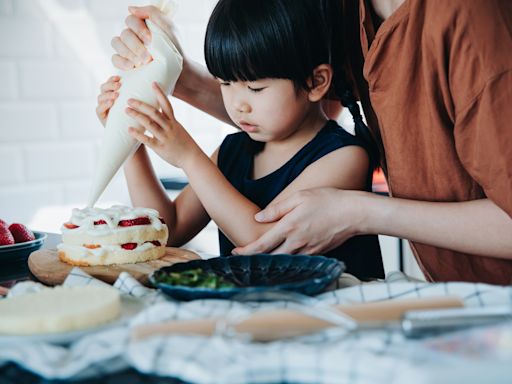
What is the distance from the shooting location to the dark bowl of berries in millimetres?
1339

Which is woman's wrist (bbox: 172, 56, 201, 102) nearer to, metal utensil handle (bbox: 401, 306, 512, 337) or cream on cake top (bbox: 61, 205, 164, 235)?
cream on cake top (bbox: 61, 205, 164, 235)

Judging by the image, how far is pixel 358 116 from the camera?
1.45 m

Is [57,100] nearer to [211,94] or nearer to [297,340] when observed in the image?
[211,94]

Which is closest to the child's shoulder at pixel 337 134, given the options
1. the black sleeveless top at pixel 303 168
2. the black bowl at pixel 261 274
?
the black sleeveless top at pixel 303 168

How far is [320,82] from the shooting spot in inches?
56.4

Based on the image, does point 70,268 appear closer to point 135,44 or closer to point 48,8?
point 135,44

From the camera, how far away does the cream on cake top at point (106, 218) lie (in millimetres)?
1262

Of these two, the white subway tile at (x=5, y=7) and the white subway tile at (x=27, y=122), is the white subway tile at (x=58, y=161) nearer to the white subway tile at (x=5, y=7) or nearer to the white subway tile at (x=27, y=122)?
the white subway tile at (x=27, y=122)

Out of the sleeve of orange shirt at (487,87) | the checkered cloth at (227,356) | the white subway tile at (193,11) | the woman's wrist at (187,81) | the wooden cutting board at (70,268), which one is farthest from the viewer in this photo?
the white subway tile at (193,11)

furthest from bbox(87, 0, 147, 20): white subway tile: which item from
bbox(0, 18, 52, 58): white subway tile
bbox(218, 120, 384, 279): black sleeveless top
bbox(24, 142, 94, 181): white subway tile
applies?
bbox(218, 120, 384, 279): black sleeveless top

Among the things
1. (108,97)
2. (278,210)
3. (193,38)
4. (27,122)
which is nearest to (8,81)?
(27,122)

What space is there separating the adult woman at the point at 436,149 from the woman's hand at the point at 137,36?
378mm

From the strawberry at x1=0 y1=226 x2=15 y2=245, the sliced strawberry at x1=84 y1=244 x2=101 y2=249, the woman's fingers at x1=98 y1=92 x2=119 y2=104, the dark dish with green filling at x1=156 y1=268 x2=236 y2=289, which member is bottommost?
the strawberry at x1=0 y1=226 x2=15 y2=245

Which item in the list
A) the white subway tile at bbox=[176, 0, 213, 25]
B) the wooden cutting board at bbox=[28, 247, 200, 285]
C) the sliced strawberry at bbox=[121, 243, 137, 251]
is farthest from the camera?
the white subway tile at bbox=[176, 0, 213, 25]
